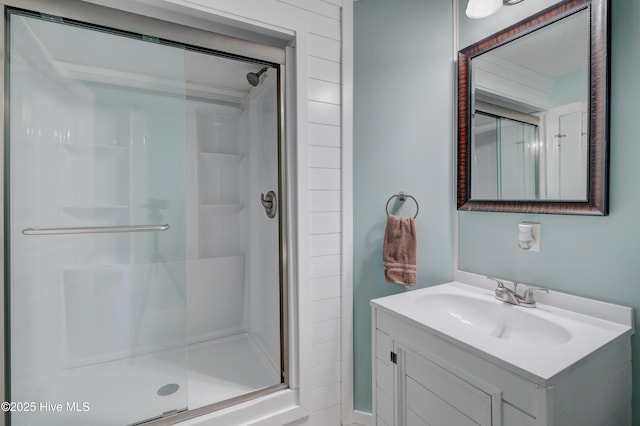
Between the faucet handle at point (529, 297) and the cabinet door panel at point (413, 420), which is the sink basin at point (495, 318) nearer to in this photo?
the faucet handle at point (529, 297)

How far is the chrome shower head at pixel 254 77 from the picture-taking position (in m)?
1.68

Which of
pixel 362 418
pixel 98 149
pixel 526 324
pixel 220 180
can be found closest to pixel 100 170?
pixel 98 149

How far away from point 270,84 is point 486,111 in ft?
3.77

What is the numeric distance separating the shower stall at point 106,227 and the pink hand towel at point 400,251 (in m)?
0.53

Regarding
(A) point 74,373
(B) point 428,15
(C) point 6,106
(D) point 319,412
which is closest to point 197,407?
(D) point 319,412

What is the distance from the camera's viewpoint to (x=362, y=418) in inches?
61.7

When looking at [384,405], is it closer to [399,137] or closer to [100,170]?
[399,137]

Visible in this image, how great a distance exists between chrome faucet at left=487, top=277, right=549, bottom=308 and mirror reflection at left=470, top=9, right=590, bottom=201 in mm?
354

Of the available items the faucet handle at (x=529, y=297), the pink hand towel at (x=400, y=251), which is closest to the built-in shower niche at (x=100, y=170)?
the pink hand towel at (x=400, y=251)

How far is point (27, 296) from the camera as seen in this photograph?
123 cm

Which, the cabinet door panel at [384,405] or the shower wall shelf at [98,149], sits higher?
the shower wall shelf at [98,149]

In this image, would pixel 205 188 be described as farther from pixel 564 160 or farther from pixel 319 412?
pixel 564 160

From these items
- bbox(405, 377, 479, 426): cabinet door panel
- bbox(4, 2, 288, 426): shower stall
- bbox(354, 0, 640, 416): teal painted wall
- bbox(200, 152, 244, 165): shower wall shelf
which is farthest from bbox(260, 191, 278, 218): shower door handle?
bbox(405, 377, 479, 426): cabinet door panel

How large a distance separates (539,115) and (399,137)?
0.58 meters
